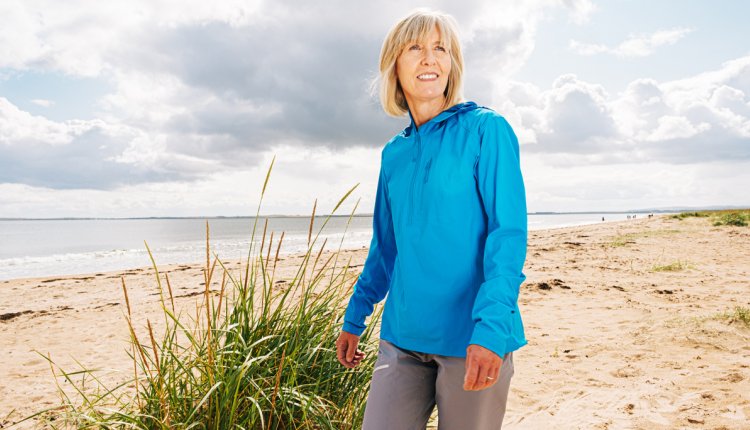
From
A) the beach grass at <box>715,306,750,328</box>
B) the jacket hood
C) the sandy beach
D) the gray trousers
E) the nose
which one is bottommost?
the sandy beach

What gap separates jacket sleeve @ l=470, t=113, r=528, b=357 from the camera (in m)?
1.39

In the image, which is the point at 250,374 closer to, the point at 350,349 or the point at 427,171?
the point at 350,349

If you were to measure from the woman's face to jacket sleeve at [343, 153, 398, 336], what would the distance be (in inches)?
16.3

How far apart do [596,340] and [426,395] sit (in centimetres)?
455

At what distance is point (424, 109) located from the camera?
1838 millimetres

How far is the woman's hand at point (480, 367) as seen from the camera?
1381mm

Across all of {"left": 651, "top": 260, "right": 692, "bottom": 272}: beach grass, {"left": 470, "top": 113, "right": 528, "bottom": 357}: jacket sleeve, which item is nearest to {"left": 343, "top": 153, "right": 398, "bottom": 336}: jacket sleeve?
{"left": 470, "top": 113, "right": 528, "bottom": 357}: jacket sleeve

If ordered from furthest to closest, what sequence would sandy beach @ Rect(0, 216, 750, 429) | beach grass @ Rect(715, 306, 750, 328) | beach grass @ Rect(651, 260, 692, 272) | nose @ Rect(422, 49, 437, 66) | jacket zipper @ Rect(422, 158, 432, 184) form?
1. beach grass @ Rect(651, 260, 692, 272)
2. beach grass @ Rect(715, 306, 750, 328)
3. sandy beach @ Rect(0, 216, 750, 429)
4. nose @ Rect(422, 49, 437, 66)
5. jacket zipper @ Rect(422, 158, 432, 184)

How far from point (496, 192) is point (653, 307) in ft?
20.7

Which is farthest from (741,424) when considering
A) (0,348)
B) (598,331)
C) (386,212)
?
(0,348)

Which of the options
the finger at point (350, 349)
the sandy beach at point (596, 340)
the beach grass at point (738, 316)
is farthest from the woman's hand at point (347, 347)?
the beach grass at point (738, 316)

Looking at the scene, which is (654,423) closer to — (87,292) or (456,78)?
(456,78)

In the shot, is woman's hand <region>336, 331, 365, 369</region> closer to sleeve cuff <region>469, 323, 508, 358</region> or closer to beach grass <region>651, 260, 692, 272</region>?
sleeve cuff <region>469, 323, 508, 358</region>

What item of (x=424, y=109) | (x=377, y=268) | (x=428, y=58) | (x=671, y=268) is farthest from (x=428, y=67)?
(x=671, y=268)
